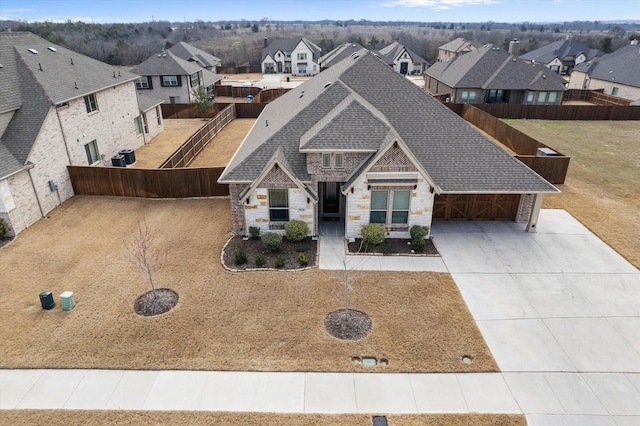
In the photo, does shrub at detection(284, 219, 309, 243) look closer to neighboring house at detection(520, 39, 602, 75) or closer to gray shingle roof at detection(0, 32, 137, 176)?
gray shingle roof at detection(0, 32, 137, 176)

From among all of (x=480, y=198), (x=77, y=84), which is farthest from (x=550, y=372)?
(x=77, y=84)

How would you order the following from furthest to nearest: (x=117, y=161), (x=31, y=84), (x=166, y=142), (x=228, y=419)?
(x=166, y=142) < (x=117, y=161) < (x=31, y=84) < (x=228, y=419)

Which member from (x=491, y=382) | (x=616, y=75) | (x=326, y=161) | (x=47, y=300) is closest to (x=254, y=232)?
(x=326, y=161)

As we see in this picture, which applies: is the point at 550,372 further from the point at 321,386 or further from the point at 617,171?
the point at 617,171

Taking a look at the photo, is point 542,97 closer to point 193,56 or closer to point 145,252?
point 145,252

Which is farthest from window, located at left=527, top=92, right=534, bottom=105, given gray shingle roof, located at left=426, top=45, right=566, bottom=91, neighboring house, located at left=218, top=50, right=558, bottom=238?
neighboring house, located at left=218, top=50, right=558, bottom=238

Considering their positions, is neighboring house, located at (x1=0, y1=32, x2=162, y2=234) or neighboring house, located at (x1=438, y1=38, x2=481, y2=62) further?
neighboring house, located at (x1=438, y1=38, x2=481, y2=62)

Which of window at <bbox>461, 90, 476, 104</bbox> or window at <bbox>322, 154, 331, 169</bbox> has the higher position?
window at <bbox>322, 154, 331, 169</bbox>
